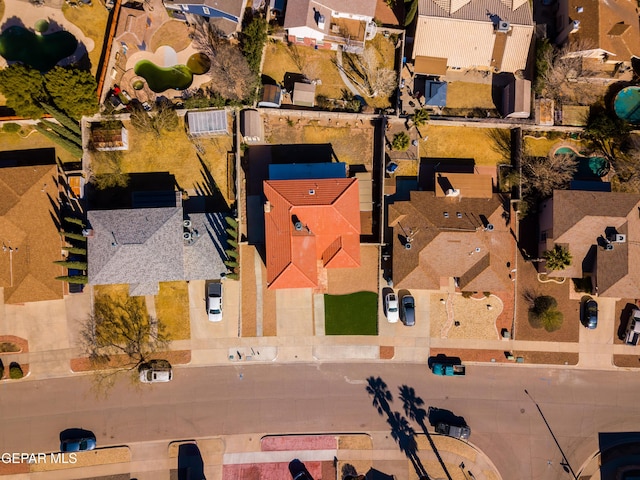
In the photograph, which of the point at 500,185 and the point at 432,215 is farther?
the point at 500,185

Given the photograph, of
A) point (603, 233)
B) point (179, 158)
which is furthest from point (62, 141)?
point (603, 233)

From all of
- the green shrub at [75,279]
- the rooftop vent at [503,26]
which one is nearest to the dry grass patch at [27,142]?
the green shrub at [75,279]

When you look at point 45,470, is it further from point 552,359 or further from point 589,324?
point 589,324

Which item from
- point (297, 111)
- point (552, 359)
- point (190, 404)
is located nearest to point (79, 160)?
A: point (297, 111)

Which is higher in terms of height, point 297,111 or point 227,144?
point 297,111

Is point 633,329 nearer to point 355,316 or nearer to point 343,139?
point 355,316

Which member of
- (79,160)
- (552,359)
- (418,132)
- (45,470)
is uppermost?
(418,132)

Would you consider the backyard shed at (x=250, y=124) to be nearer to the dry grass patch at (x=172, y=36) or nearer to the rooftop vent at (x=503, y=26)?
the dry grass patch at (x=172, y=36)
